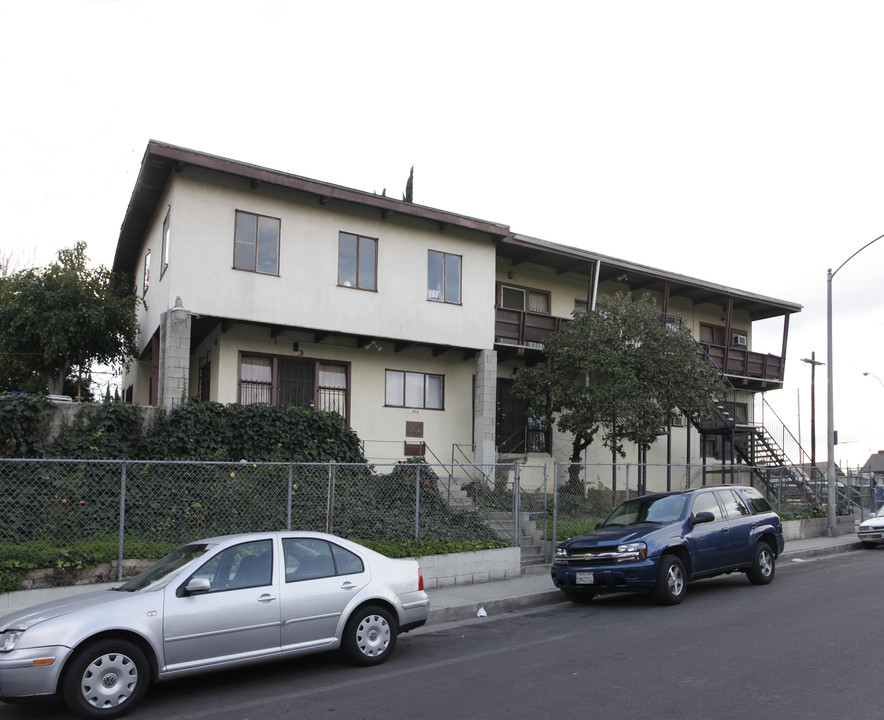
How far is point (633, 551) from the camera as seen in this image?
1110 cm

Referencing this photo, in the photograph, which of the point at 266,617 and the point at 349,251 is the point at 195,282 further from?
the point at 266,617

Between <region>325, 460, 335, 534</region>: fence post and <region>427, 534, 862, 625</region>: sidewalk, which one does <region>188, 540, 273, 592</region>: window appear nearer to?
<region>427, 534, 862, 625</region>: sidewalk

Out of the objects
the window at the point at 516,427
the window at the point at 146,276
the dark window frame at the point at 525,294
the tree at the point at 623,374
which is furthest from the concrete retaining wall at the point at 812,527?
the window at the point at 146,276

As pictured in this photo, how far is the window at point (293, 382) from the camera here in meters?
18.0

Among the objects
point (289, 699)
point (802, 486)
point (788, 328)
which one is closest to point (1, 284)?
point (289, 699)

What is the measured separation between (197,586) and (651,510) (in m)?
7.83

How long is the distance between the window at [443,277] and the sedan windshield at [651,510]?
334 inches

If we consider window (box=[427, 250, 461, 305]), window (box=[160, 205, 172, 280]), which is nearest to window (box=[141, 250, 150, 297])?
Answer: window (box=[160, 205, 172, 280])

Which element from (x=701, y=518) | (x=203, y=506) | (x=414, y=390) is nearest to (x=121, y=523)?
(x=203, y=506)

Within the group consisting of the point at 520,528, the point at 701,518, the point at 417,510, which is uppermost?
the point at 701,518

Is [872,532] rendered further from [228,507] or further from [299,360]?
[228,507]

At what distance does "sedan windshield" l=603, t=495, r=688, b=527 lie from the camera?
40.0 feet

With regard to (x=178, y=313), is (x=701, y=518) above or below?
below

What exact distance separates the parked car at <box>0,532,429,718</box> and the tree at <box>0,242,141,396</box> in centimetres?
1179
